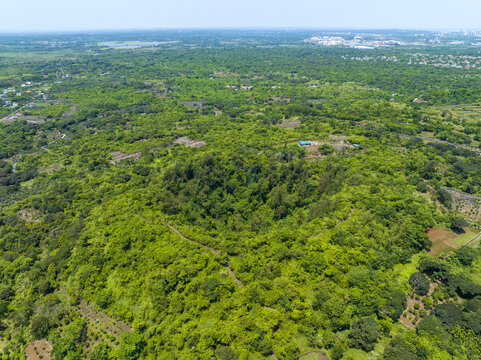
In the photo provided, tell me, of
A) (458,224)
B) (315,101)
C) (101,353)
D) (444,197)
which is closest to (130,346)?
(101,353)

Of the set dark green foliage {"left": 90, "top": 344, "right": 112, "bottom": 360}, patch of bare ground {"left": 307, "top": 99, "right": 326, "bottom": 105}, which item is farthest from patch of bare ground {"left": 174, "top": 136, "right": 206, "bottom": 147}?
patch of bare ground {"left": 307, "top": 99, "right": 326, "bottom": 105}

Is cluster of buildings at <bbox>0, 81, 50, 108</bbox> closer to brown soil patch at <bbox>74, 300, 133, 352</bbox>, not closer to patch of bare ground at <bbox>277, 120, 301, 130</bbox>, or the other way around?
patch of bare ground at <bbox>277, 120, 301, 130</bbox>

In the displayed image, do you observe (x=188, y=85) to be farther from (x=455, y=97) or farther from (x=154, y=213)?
(x=455, y=97)

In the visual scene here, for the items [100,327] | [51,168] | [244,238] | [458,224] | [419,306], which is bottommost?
[100,327]

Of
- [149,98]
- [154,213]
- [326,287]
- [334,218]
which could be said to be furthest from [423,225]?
[149,98]

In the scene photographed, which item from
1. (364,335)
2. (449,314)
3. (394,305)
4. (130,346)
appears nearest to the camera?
(364,335)

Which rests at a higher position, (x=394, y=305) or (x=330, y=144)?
(x=330, y=144)

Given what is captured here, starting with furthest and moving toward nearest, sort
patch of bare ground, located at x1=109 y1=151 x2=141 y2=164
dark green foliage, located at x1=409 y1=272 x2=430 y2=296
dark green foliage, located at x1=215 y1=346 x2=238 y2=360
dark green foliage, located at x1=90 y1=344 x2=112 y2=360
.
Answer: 1. patch of bare ground, located at x1=109 y1=151 x2=141 y2=164
2. dark green foliage, located at x1=409 y1=272 x2=430 y2=296
3. dark green foliage, located at x1=90 y1=344 x2=112 y2=360
4. dark green foliage, located at x1=215 y1=346 x2=238 y2=360

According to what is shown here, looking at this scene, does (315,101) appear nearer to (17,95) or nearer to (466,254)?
(466,254)
